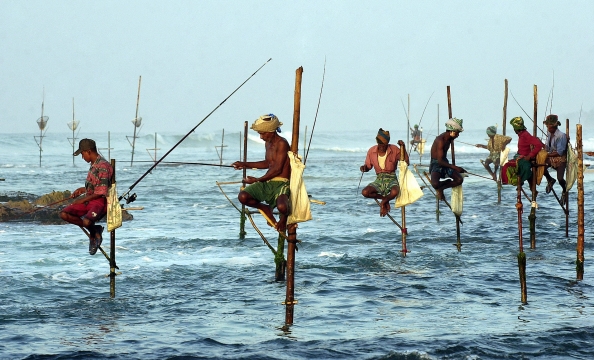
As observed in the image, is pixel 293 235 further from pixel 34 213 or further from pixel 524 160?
pixel 34 213

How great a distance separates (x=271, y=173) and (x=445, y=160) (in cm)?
460

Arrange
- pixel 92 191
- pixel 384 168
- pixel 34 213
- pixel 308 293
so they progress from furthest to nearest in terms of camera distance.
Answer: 1. pixel 34 213
2. pixel 384 168
3. pixel 308 293
4. pixel 92 191

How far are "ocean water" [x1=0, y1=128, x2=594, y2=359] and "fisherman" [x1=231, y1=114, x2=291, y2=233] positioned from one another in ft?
4.26

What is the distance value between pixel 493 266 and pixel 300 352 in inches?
214

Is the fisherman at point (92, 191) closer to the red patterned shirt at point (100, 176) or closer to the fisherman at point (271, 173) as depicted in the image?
the red patterned shirt at point (100, 176)

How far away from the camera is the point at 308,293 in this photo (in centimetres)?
1131

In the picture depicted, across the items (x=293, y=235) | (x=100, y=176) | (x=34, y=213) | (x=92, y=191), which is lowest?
(x=34, y=213)

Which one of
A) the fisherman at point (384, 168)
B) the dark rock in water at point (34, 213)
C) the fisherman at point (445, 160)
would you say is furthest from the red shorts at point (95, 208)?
the dark rock in water at point (34, 213)

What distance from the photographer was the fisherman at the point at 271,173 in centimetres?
956

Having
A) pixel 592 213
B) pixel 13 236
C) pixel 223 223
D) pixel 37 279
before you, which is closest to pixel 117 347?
pixel 37 279

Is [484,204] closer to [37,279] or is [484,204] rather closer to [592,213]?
[592,213]

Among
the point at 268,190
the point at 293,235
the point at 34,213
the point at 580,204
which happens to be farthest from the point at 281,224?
the point at 34,213

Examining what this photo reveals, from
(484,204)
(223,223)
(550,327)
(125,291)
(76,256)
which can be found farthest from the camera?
(484,204)

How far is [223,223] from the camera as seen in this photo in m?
19.9
